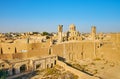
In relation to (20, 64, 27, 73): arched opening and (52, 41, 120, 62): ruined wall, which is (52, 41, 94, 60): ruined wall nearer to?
(52, 41, 120, 62): ruined wall

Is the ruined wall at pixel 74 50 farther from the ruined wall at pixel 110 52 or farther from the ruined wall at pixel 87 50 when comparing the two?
the ruined wall at pixel 110 52

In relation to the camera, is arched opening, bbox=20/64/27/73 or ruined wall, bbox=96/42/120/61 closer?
arched opening, bbox=20/64/27/73

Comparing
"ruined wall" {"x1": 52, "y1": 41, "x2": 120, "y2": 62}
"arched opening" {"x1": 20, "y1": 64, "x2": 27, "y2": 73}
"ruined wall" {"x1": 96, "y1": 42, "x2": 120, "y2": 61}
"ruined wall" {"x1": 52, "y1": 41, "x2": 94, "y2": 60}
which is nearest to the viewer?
"arched opening" {"x1": 20, "y1": 64, "x2": 27, "y2": 73}

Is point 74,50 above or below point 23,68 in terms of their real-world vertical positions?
above

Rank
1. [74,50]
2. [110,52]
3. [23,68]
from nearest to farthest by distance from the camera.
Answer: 1. [23,68]
2. [110,52]
3. [74,50]

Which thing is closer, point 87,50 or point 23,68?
point 23,68

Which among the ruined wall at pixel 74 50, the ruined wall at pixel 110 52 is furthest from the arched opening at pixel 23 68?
the ruined wall at pixel 110 52

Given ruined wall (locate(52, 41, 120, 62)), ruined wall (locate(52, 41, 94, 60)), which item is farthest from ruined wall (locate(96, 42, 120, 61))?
ruined wall (locate(52, 41, 94, 60))

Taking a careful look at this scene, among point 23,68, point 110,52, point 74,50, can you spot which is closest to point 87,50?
point 74,50

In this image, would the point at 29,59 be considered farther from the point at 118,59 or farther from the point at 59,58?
the point at 118,59

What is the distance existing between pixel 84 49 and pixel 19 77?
1486cm

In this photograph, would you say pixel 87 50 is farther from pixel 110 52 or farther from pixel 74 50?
pixel 110 52

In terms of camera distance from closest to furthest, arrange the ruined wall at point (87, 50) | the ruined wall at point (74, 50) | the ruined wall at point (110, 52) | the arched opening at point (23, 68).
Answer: the arched opening at point (23, 68)
the ruined wall at point (74, 50)
the ruined wall at point (87, 50)
the ruined wall at point (110, 52)

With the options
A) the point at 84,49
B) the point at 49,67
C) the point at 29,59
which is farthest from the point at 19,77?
the point at 84,49
